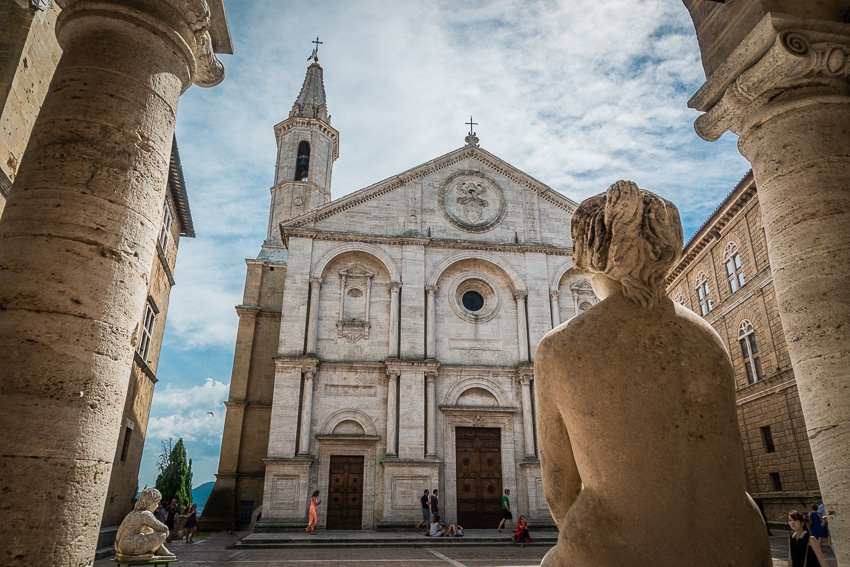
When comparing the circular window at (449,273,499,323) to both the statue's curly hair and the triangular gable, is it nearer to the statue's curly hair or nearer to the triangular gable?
the triangular gable

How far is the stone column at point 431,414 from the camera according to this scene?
68.6 feet

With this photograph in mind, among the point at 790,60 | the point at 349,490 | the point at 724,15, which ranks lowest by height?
the point at 349,490

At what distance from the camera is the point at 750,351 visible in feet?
73.0

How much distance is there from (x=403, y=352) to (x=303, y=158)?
18.0m

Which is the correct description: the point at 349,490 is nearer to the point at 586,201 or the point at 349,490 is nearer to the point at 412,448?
the point at 412,448

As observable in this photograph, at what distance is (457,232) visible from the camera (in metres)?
25.0

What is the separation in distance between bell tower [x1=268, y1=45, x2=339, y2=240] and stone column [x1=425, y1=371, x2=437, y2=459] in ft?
47.0

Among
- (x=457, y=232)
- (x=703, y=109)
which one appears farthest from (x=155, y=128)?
(x=457, y=232)

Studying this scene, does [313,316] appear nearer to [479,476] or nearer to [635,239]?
[479,476]

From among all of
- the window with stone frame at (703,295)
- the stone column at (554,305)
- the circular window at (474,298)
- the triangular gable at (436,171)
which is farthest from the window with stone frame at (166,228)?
the window with stone frame at (703,295)

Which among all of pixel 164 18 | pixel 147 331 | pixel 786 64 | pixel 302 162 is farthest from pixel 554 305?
pixel 164 18

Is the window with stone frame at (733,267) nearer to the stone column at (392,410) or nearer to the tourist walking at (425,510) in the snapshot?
the stone column at (392,410)

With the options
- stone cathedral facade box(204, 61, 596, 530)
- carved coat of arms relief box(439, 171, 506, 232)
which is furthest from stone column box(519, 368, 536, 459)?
carved coat of arms relief box(439, 171, 506, 232)

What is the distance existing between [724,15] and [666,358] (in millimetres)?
4570
